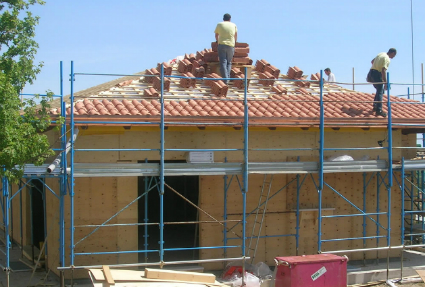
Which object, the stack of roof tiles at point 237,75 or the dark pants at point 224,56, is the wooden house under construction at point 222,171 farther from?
the dark pants at point 224,56

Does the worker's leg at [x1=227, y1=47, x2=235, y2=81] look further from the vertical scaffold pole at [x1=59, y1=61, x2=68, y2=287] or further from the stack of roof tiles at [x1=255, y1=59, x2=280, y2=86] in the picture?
the vertical scaffold pole at [x1=59, y1=61, x2=68, y2=287]

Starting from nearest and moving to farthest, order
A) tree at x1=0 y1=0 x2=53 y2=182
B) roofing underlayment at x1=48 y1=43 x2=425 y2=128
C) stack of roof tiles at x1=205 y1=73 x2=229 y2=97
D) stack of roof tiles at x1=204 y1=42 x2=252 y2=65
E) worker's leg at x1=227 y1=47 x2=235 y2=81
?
1. tree at x1=0 y1=0 x2=53 y2=182
2. roofing underlayment at x1=48 y1=43 x2=425 y2=128
3. stack of roof tiles at x1=205 y1=73 x2=229 y2=97
4. worker's leg at x1=227 y1=47 x2=235 y2=81
5. stack of roof tiles at x1=204 y1=42 x2=252 y2=65

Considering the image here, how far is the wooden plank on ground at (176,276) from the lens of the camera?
10.7 m

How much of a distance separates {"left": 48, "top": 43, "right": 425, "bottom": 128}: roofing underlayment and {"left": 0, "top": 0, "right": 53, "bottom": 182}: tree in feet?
4.07

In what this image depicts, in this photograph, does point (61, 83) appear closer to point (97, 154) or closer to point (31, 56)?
point (31, 56)

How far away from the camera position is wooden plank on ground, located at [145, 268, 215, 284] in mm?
10680

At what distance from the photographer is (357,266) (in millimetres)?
13938

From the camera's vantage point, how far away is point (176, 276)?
35.7 feet

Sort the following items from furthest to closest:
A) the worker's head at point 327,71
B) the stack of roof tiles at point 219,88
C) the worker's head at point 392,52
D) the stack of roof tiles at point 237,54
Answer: the worker's head at point 327,71
the stack of roof tiles at point 237,54
the worker's head at point 392,52
the stack of roof tiles at point 219,88

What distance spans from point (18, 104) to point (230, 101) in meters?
5.45

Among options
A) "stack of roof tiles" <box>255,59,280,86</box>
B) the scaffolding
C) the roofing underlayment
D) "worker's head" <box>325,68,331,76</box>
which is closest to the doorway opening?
the scaffolding

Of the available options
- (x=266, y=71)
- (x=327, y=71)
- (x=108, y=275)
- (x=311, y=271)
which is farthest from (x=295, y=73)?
(x=108, y=275)

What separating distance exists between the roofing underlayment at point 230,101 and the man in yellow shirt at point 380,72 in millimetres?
237

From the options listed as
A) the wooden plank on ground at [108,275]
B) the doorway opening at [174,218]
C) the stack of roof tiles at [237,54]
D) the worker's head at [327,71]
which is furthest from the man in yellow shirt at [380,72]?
the wooden plank on ground at [108,275]
